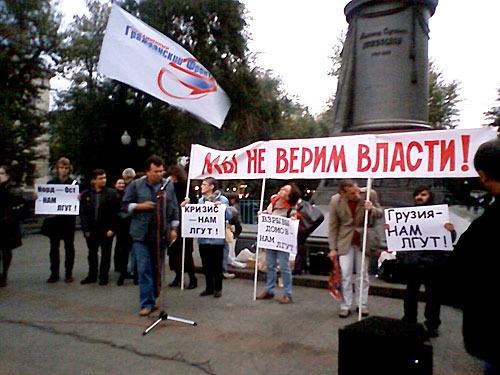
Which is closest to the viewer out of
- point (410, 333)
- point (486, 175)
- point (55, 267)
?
point (486, 175)

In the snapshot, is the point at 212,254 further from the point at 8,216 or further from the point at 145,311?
the point at 8,216

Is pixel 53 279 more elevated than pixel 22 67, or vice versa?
pixel 22 67

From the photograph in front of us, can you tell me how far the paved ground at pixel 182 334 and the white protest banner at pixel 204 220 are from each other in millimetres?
982

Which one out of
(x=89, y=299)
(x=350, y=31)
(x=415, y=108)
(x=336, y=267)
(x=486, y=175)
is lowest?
(x=89, y=299)

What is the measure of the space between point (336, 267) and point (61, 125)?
22.0m

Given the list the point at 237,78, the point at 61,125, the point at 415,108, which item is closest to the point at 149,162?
the point at 415,108

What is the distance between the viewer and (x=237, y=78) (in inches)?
957

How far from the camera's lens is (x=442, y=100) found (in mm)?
31984

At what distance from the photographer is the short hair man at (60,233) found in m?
8.12

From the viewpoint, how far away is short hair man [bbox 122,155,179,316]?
595 centimetres

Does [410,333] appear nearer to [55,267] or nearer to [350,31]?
[55,267]

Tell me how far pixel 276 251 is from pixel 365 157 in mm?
1953

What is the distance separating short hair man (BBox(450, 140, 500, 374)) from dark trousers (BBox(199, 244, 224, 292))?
16.9 ft

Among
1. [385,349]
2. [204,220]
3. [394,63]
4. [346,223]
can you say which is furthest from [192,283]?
[394,63]
